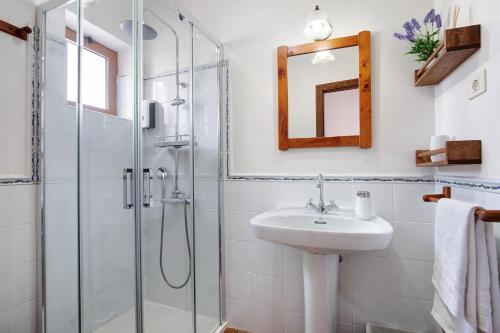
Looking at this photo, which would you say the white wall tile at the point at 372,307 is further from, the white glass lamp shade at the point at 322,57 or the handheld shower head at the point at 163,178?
the white glass lamp shade at the point at 322,57

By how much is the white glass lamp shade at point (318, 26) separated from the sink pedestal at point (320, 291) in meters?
1.20

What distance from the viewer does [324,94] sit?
1.52 meters

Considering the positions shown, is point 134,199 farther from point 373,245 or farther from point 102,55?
point 373,245

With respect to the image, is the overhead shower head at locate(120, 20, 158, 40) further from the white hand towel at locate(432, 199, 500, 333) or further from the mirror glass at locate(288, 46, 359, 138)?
the white hand towel at locate(432, 199, 500, 333)

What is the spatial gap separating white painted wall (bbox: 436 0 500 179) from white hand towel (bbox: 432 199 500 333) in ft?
0.62

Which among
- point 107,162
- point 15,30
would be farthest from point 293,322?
point 15,30

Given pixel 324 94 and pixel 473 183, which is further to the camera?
pixel 324 94

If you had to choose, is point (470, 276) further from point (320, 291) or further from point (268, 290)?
point (268, 290)

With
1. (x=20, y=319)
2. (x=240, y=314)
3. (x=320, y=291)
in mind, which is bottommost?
(x=240, y=314)

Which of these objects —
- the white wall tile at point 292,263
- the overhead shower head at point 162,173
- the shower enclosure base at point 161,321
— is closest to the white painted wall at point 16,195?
the shower enclosure base at point 161,321

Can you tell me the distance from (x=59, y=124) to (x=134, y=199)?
1.98 feet

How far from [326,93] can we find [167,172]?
1044mm

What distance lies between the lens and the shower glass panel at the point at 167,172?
4.19ft

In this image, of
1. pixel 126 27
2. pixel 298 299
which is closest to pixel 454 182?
pixel 298 299
